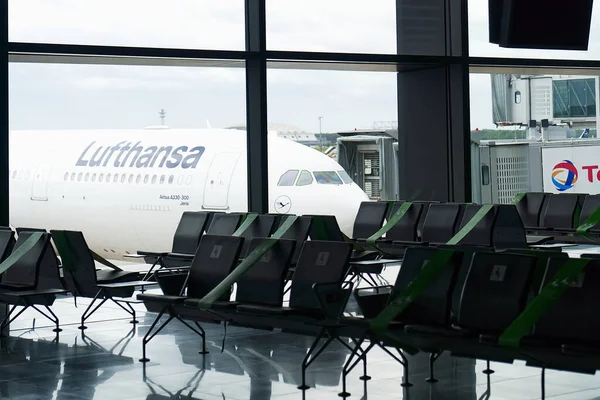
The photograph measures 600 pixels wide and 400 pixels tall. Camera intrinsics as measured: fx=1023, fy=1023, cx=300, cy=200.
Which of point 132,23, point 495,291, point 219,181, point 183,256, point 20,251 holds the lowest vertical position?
point 495,291

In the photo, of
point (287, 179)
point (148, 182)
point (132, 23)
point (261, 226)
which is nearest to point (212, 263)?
point (261, 226)

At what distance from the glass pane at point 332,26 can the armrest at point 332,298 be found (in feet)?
19.1

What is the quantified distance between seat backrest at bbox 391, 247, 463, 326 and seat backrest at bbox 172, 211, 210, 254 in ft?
13.0

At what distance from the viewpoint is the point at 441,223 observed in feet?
33.2

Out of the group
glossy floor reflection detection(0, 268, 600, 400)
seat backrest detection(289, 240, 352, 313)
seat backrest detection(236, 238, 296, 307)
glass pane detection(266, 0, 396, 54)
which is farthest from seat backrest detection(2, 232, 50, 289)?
glass pane detection(266, 0, 396, 54)

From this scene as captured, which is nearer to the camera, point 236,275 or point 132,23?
point 236,275

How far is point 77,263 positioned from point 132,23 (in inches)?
141

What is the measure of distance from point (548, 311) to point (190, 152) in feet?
29.9

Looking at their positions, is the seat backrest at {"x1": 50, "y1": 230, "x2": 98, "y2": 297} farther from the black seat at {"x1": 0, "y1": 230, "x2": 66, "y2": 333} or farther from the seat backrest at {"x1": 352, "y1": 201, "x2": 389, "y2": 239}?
the seat backrest at {"x1": 352, "y1": 201, "x2": 389, "y2": 239}

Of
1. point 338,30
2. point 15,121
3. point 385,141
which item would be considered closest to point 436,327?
point 15,121

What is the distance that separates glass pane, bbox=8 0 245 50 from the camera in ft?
33.2

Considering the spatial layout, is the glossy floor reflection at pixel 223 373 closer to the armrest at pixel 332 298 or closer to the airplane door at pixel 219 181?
the armrest at pixel 332 298

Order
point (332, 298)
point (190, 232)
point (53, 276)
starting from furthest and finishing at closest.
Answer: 1. point (190, 232)
2. point (53, 276)
3. point (332, 298)

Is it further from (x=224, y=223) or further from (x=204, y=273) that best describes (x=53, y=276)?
(x=224, y=223)
